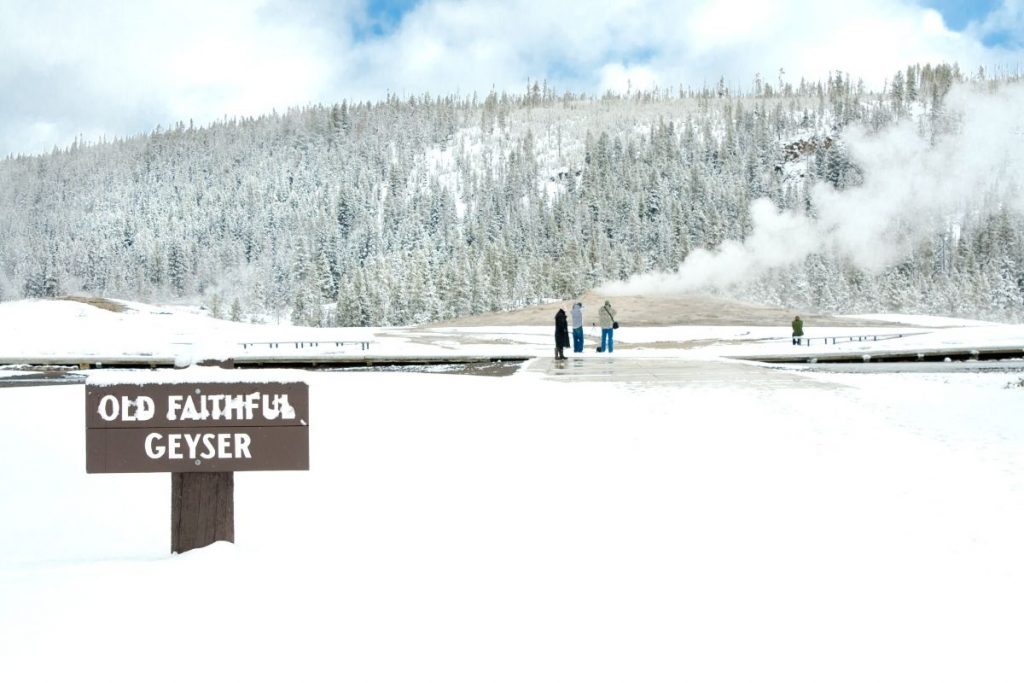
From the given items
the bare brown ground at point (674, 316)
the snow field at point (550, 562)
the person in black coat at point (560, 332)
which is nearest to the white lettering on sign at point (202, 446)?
the snow field at point (550, 562)

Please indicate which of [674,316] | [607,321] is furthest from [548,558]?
[674,316]

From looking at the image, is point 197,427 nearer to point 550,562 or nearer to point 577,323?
point 550,562

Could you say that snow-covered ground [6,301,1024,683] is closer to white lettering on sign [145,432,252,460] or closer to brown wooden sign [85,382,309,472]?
brown wooden sign [85,382,309,472]

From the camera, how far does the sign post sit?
4.91 metres

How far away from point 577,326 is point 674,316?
5323cm

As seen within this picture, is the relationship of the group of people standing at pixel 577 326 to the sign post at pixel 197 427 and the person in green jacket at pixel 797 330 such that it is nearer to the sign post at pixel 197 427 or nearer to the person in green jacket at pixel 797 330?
the person in green jacket at pixel 797 330

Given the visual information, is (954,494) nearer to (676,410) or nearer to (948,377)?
(676,410)

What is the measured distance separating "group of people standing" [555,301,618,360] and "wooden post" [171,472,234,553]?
67.1 ft

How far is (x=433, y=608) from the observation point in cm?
451

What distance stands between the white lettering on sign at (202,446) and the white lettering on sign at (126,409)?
13 cm

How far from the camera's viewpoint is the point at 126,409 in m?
4.91

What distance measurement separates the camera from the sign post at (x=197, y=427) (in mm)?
4910

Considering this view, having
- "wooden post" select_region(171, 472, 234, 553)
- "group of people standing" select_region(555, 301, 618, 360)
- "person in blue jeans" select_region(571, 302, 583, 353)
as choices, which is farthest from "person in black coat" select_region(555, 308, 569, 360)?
"wooden post" select_region(171, 472, 234, 553)

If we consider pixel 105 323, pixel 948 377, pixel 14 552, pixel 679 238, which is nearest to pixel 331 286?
pixel 679 238
